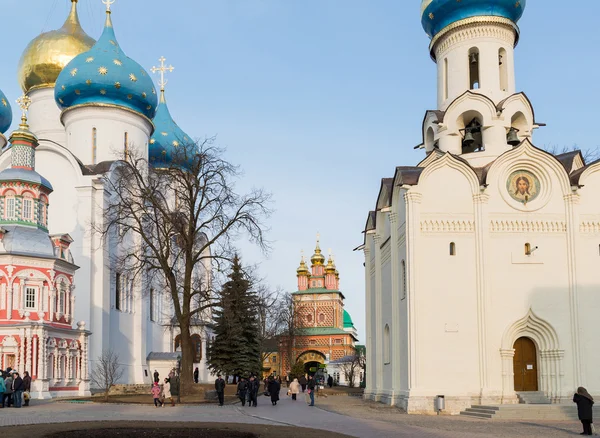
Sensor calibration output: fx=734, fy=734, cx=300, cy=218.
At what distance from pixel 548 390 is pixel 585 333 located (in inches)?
70.1

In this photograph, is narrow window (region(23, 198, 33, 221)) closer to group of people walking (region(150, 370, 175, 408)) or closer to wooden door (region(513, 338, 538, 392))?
group of people walking (region(150, 370, 175, 408))

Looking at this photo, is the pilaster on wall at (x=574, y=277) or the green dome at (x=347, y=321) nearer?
the pilaster on wall at (x=574, y=277)

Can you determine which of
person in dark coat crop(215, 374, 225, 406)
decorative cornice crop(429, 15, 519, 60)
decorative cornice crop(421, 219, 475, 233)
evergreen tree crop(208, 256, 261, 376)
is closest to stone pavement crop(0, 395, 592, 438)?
person in dark coat crop(215, 374, 225, 406)

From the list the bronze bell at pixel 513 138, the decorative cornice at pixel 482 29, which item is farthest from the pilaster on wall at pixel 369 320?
the decorative cornice at pixel 482 29

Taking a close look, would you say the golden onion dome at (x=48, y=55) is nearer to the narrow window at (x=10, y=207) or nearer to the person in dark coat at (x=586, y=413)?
the narrow window at (x=10, y=207)

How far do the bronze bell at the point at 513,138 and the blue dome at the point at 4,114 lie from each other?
1003 inches

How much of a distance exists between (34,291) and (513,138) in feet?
→ 50.2

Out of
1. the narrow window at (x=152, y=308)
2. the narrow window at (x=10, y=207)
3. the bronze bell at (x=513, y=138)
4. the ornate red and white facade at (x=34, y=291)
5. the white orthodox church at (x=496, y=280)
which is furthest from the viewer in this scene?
the narrow window at (x=152, y=308)

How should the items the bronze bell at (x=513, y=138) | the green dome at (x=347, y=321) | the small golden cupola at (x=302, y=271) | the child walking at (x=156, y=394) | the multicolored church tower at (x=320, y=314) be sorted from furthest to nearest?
1. the green dome at (x=347, y=321)
2. the small golden cupola at (x=302, y=271)
3. the multicolored church tower at (x=320, y=314)
4. the bronze bell at (x=513, y=138)
5. the child walking at (x=156, y=394)

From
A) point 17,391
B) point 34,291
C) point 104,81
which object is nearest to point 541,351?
point 17,391

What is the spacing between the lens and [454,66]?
884 inches

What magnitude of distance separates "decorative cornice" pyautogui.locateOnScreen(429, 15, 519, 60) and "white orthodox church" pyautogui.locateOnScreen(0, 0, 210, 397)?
11.9m

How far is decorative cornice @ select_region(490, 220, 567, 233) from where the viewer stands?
1952 cm

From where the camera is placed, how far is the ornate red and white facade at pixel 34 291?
2244 cm
